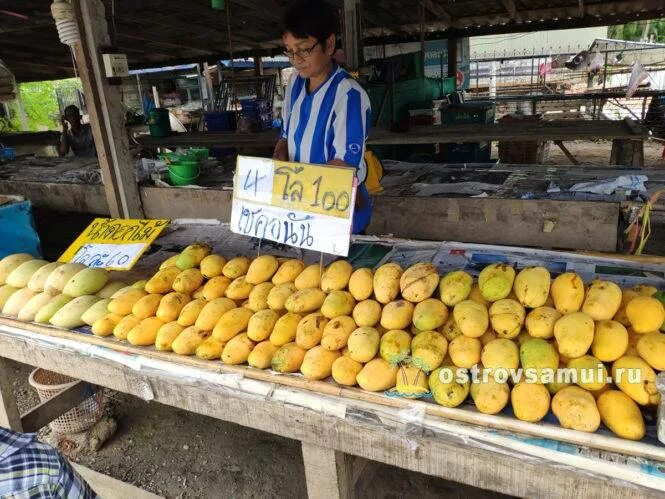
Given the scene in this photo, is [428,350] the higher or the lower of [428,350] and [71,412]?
the higher

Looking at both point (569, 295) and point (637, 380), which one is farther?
point (569, 295)

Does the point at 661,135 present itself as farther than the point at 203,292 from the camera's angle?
Yes

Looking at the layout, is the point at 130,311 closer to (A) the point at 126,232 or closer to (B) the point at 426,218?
(A) the point at 126,232

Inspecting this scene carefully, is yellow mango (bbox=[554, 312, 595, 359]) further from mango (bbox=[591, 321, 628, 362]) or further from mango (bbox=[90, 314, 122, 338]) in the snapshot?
mango (bbox=[90, 314, 122, 338])

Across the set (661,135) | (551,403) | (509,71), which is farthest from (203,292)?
(509,71)

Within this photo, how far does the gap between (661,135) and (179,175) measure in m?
9.30

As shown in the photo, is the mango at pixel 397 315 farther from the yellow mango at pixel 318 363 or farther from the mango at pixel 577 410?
the mango at pixel 577 410

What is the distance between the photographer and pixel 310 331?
5.27 feet

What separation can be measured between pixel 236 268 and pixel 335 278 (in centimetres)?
49

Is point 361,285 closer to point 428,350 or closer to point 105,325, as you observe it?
point 428,350

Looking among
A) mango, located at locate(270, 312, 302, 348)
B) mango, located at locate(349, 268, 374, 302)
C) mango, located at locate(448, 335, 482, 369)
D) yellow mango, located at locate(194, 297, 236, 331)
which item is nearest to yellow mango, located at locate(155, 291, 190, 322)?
yellow mango, located at locate(194, 297, 236, 331)

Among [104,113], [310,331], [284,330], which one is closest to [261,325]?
[284,330]

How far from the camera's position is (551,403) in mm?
1311

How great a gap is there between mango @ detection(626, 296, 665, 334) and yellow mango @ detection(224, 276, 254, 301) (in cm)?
132
